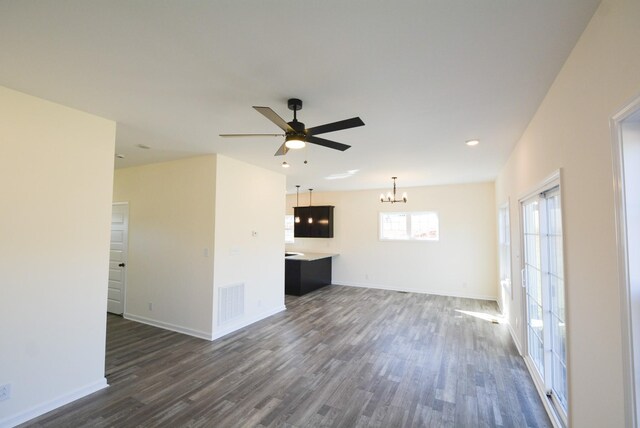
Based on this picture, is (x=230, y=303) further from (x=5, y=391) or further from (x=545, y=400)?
(x=545, y=400)

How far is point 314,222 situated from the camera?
830cm

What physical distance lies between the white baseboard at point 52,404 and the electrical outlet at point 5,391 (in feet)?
0.55

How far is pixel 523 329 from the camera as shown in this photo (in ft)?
11.6

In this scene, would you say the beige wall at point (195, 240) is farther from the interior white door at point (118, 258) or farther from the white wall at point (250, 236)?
the interior white door at point (118, 258)

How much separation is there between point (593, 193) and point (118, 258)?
643 cm

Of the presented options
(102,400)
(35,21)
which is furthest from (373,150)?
(102,400)

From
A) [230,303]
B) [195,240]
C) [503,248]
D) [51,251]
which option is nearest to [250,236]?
[195,240]

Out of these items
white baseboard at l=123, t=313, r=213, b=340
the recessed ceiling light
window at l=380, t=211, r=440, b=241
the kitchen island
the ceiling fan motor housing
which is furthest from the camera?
window at l=380, t=211, r=440, b=241

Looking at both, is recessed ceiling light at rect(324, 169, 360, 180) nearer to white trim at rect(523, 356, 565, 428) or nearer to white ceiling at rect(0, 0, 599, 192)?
white ceiling at rect(0, 0, 599, 192)

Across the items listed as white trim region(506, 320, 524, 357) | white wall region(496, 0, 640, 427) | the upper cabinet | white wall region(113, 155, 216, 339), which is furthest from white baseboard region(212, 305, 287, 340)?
white wall region(496, 0, 640, 427)

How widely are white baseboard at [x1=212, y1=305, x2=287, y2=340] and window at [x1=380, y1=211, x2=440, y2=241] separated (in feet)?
11.7

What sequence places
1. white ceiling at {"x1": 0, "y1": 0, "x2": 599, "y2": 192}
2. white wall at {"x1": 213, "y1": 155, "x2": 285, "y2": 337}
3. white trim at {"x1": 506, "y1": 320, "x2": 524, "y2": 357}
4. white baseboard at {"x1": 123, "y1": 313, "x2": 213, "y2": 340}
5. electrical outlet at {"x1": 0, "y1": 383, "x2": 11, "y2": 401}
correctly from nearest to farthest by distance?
white ceiling at {"x1": 0, "y1": 0, "x2": 599, "y2": 192} < electrical outlet at {"x1": 0, "y1": 383, "x2": 11, "y2": 401} < white trim at {"x1": 506, "y1": 320, "x2": 524, "y2": 357} < white baseboard at {"x1": 123, "y1": 313, "x2": 213, "y2": 340} < white wall at {"x1": 213, "y1": 155, "x2": 285, "y2": 337}

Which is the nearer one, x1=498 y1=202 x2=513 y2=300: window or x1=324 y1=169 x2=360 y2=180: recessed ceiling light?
x1=498 y1=202 x2=513 y2=300: window

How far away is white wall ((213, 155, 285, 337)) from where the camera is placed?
4344 mm
